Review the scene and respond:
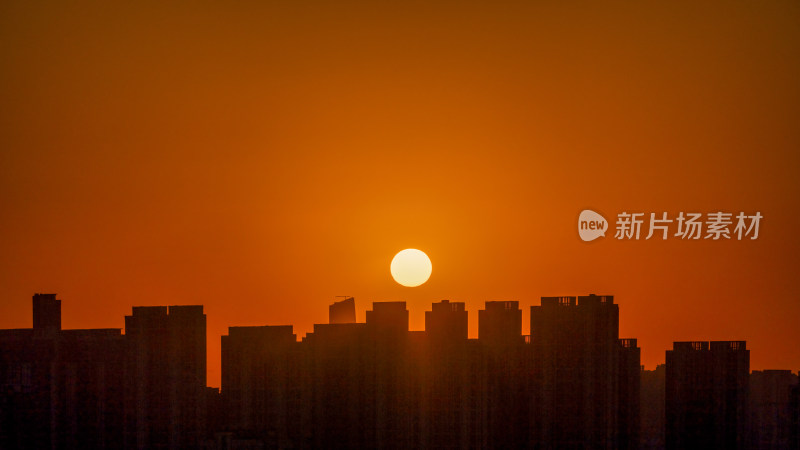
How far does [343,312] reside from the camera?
70312 millimetres

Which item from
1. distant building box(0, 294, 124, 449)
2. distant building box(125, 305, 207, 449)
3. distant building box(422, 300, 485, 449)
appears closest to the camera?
distant building box(422, 300, 485, 449)

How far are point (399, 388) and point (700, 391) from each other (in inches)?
818

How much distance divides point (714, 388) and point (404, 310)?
22.1m

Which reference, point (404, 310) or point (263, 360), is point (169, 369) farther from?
point (404, 310)

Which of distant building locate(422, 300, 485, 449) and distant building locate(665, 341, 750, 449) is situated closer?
distant building locate(422, 300, 485, 449)

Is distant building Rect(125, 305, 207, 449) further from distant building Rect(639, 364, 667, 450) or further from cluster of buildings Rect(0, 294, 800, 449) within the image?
distant building Rect(639, 364, 667, 450)

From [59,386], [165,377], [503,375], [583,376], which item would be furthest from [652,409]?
[59,386]

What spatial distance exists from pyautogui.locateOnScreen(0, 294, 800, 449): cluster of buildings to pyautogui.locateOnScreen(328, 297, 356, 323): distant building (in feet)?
7.03

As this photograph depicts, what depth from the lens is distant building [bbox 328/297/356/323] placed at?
229 feet

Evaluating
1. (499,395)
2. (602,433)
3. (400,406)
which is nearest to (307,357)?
(400,406)

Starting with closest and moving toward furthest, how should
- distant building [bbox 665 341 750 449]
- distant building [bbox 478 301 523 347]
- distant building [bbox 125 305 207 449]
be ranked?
distant building [bbox 478 301 523 347]
distant building [bbox 125 305 207 449]
distant building [bbox 665 341 750 449]

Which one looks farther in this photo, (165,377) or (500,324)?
(165,377)

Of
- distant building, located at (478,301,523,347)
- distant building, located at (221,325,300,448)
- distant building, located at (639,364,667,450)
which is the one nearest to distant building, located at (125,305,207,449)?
distant building, located at (221,325,300,448)

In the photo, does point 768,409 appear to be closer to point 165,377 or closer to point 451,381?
point 451,381
